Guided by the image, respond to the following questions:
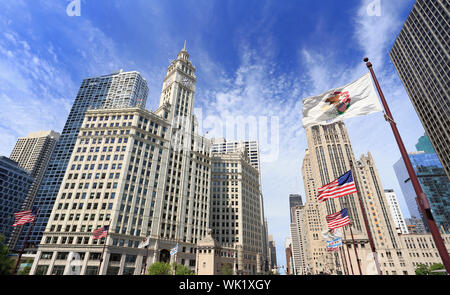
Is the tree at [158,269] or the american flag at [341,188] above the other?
the american flag at [341,188]

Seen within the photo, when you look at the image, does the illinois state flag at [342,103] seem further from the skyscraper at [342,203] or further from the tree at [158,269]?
the skyscraper at [342,203]

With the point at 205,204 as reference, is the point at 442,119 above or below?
above

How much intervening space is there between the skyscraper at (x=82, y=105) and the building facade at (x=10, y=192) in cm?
919

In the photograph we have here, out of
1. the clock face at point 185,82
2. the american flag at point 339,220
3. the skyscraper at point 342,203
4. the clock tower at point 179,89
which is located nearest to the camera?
the american flag at point 339,220

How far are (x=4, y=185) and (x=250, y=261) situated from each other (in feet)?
475

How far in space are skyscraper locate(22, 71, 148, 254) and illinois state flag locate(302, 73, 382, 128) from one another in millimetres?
127957

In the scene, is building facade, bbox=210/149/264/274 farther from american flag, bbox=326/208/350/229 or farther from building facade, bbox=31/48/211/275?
american flag, bbox=326/208/350/229

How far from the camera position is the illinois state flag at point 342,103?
14.8 meters

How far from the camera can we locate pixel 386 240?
11794 centimetres

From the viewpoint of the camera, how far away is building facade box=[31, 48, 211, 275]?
197 ft

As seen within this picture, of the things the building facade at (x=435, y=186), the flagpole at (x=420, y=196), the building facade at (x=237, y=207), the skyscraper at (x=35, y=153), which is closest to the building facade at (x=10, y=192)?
the skyscraper at (x=35, y=153)
